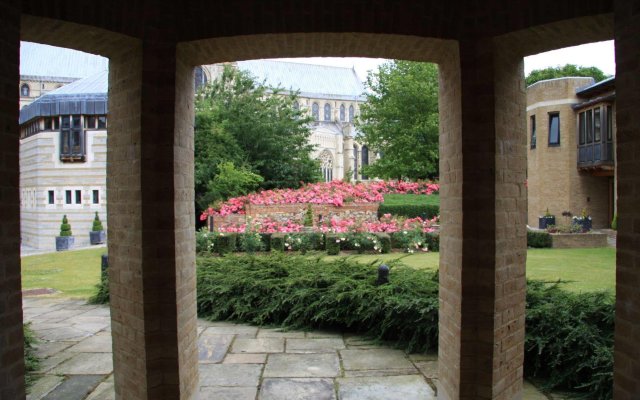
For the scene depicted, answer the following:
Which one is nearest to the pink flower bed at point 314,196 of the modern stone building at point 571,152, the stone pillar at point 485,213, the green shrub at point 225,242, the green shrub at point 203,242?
the green shrub at point 225,242

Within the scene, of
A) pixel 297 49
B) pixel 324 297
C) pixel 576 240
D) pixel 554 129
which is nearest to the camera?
pixel 297 49

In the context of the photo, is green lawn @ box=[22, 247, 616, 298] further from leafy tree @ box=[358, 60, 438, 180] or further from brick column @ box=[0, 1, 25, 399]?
leafy tree @ box=[358, 60, 438, 180]

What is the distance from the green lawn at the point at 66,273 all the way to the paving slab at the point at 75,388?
15.6 ft

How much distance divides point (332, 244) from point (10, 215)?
1144 cm

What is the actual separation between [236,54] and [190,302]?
212 cm

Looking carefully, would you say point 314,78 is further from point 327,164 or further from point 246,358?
point 246,358

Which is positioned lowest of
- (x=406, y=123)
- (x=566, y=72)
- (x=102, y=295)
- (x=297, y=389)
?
(x=297, y=389)

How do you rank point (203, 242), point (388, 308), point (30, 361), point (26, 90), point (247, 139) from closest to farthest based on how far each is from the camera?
point (30, 361)
point (388, 308)
point (203, 242)
point (247, 139)
point (26, 90)

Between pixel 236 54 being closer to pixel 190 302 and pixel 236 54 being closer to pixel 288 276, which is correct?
pixel 190 302

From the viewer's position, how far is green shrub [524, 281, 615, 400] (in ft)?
14.0

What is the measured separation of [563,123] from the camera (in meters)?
23.2

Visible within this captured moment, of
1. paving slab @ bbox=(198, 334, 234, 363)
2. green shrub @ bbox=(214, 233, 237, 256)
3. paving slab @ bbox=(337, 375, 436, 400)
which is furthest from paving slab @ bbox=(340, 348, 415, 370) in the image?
green shrub @ bbox=(214, 233, 237, 256)

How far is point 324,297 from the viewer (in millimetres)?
6676

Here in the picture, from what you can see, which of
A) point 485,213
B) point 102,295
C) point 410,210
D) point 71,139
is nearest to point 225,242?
point 102,295
